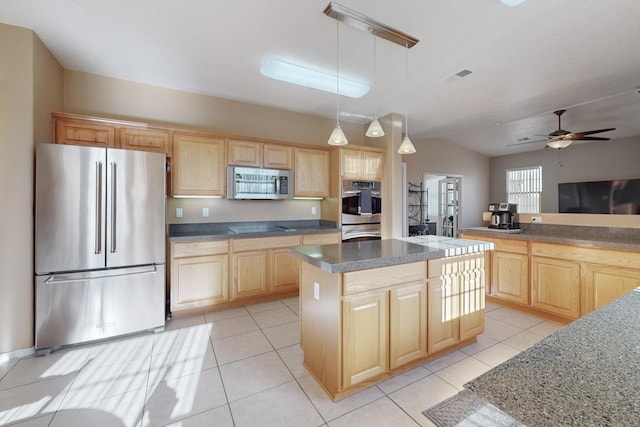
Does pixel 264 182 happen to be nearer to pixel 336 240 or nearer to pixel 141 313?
pixel 336 240

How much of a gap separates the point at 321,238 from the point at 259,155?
4.81 ft

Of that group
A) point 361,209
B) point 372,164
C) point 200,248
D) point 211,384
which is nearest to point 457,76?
point 372,164

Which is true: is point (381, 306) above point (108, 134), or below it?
below

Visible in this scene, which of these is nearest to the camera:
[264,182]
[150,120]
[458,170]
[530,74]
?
[530,74]

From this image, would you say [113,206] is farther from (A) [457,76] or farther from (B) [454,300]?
(A) [457,76]

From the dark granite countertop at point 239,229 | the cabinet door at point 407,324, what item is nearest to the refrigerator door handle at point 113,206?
the dark granite countertop at point 239,229

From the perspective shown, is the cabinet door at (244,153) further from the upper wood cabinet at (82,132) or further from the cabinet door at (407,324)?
the cabinet door at (407,324)

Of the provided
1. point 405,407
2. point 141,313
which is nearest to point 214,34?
point 141,313

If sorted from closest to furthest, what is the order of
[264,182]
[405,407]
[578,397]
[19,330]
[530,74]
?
[578,397] → [405,407] → [19,330] → [530,74] → [264,182]

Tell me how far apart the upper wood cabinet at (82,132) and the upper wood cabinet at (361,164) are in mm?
2898

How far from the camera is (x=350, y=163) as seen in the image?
418 cm

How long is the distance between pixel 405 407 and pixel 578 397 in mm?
1431

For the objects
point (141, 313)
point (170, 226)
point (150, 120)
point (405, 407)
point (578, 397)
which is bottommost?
point (405, 407)

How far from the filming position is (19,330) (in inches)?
89.1
